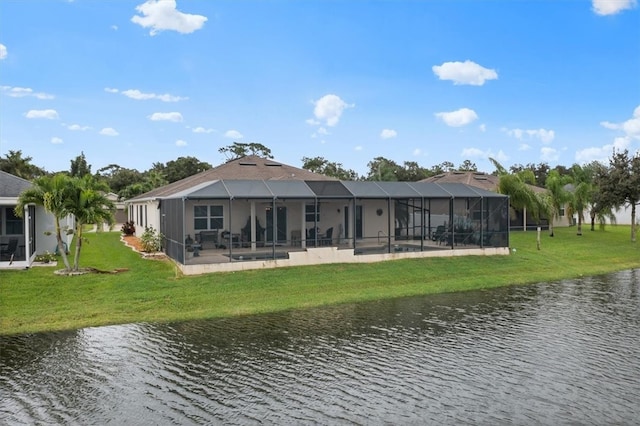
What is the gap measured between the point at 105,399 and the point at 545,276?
1654 cm

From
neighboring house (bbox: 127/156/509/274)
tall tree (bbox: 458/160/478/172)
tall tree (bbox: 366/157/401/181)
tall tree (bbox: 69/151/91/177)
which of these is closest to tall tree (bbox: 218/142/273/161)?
tall tree (bbox: 366/157/401/181)

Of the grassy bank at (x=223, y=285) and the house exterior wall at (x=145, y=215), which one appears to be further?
the house exterior wall at (x=145, y=215)

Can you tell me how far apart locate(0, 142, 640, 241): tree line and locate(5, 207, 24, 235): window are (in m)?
3.19

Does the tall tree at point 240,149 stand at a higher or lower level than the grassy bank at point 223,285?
higher

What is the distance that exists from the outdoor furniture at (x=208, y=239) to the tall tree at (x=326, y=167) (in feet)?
139

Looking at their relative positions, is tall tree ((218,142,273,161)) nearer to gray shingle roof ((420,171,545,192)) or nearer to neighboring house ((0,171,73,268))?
gray shingle roof ((420,171,545,192))

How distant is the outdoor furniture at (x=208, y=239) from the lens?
2048 cm

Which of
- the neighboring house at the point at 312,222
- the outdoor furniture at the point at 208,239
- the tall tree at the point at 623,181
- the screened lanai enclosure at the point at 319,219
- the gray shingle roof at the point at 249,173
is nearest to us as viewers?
the neighboring house at the point at 312,222

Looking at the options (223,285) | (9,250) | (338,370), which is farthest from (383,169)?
(338,370)

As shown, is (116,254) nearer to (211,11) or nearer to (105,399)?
(211,11)

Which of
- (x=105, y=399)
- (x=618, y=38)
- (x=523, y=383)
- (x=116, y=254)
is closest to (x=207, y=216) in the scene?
(x=116, y=254)

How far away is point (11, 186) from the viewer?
1786 cm

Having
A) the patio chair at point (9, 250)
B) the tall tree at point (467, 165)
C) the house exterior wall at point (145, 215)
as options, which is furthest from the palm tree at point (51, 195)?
the tall tree at point (467, 165)

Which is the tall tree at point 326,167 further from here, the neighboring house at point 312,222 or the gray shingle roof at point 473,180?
the neighboring house at point 312,222
